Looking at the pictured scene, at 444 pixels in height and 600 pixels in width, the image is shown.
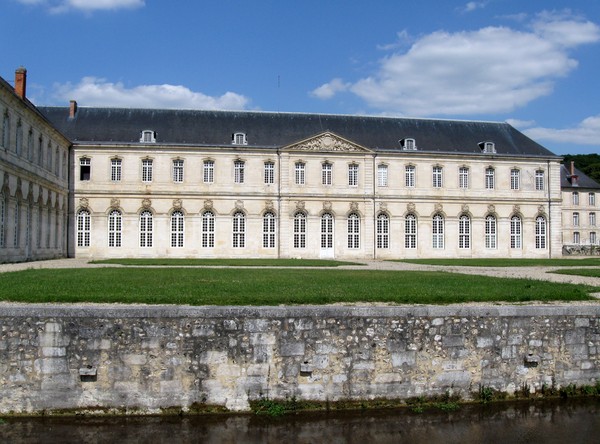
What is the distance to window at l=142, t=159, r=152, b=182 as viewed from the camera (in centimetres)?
3850

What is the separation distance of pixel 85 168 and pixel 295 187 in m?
12.7

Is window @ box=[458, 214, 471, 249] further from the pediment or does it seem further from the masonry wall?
the masonry wall

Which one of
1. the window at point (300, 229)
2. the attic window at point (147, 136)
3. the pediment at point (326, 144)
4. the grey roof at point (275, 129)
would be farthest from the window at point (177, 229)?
the pediment at point (326, 144)

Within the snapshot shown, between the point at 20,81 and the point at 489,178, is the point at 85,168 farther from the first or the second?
the point at 489,178

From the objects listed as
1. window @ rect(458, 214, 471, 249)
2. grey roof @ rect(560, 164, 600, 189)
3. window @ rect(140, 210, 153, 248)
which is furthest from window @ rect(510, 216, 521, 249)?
window @ rect(140, 210, 153, 248)

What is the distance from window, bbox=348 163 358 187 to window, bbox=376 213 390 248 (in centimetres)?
265

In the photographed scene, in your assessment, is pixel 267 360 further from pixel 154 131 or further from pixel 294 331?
pixel 154 131

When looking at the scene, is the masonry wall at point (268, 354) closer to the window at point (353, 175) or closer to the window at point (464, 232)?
the window at point (353, 175)

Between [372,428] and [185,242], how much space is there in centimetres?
3064

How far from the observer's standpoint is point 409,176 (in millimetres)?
40531

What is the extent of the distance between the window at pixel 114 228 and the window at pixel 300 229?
1060cm

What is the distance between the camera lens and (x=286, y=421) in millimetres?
9234

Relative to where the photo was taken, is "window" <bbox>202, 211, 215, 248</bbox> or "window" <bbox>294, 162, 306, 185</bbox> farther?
"window" <bbox>294, 162, 306, 185</bbox>

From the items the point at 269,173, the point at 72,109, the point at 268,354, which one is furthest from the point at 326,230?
the point at 268,354
